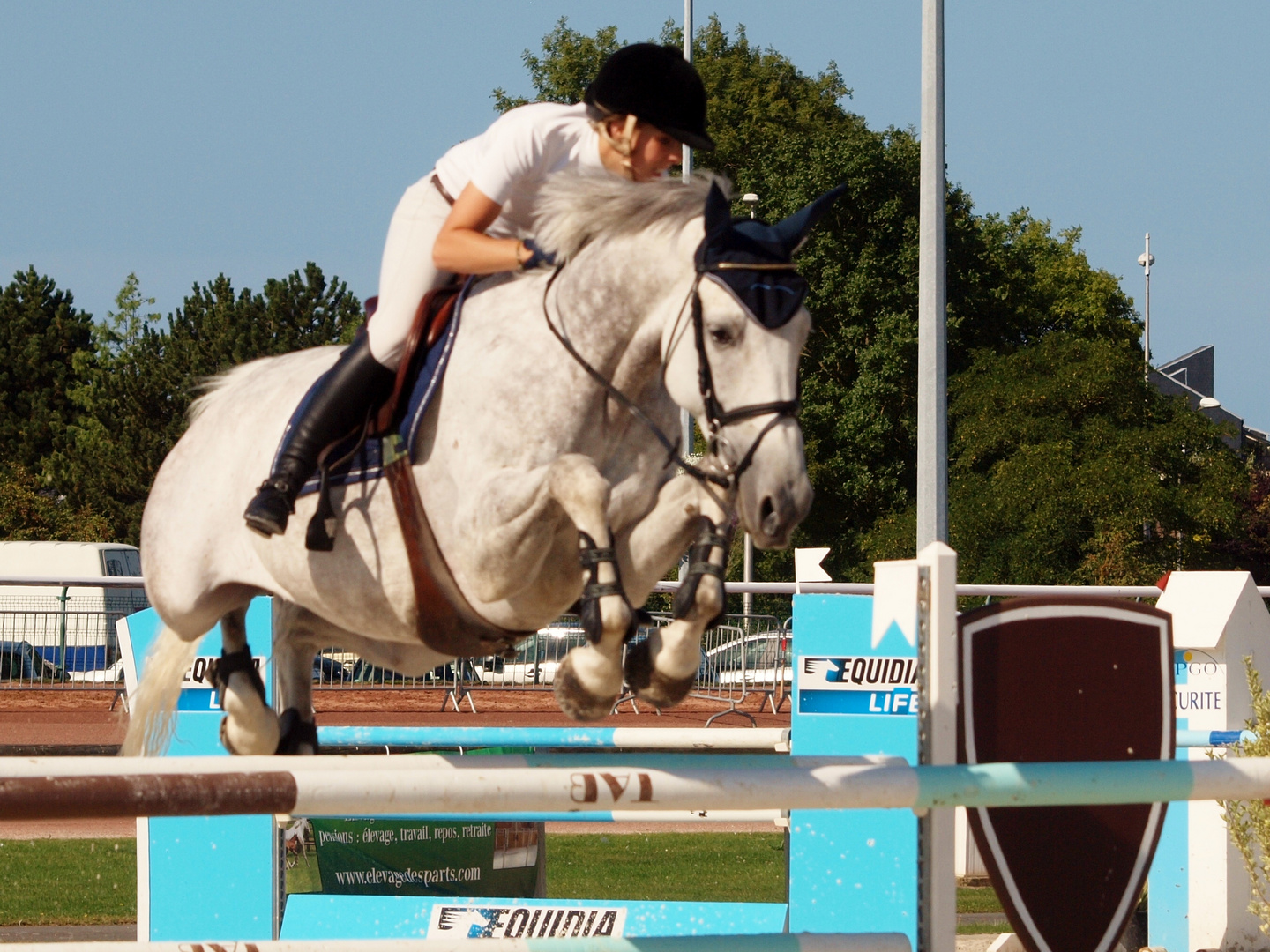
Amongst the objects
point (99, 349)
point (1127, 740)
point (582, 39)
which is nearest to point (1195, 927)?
point (1127, 740)

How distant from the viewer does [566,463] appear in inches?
113

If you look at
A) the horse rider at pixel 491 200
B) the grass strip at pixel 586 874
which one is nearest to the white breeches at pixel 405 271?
the horse rider at pixel 491 200

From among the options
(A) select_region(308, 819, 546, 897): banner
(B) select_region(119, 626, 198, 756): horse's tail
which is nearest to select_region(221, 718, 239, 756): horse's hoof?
(B) select_region(119, 626, 198, 756): horse's tail

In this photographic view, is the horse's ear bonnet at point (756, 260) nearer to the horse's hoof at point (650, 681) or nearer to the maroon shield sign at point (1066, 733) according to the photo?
the horse's hoof at point (650, 681)

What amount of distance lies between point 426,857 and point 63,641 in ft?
22.8

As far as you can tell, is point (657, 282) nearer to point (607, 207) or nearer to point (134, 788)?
point (607, 207)

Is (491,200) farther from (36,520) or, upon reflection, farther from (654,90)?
(36,520)

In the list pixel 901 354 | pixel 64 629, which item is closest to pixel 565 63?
pixel 901 354

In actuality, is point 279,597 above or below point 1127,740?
above

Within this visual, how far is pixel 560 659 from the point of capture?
11.0m

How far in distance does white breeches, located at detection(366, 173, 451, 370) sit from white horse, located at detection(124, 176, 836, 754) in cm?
12

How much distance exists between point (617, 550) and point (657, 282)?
55cm

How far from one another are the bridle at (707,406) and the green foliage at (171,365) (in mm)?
31623

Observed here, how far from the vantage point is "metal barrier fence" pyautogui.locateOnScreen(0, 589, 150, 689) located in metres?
11.3
